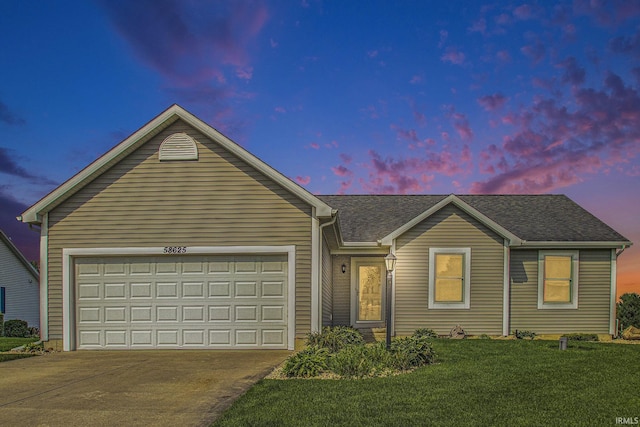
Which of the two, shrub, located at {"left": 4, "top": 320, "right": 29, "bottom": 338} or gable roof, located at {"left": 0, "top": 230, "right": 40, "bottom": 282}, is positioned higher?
gable roof, located at {"left": 0, "top": 230, "right": 40, "bottom": 282}

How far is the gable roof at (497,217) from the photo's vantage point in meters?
15.3

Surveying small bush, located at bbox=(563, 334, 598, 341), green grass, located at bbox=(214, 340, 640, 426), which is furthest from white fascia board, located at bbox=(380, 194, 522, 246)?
green grass, located at bbox=(214, 340, 640, 426)

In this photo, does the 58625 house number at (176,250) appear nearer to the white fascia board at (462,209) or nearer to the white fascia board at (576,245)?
the white fascia board at (462,209)

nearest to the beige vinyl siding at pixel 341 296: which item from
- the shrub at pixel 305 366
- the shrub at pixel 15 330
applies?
the shrub at pixel 305 366

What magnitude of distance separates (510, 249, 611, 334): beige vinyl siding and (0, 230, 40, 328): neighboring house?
2741 centimetres

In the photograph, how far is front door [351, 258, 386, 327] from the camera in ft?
57.3

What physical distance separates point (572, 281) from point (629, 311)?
3045mm

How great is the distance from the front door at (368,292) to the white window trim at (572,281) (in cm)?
503

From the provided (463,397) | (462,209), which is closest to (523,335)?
(462,209)

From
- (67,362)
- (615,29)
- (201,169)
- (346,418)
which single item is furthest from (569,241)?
(67,362)

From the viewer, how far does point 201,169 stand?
12.0 m

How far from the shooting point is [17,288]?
30.8 metres

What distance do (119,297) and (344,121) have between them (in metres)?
8.56

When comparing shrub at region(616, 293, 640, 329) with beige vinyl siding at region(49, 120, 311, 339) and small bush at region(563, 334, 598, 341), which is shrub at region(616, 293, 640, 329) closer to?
small bush at region(563, 334, 598, 341)
